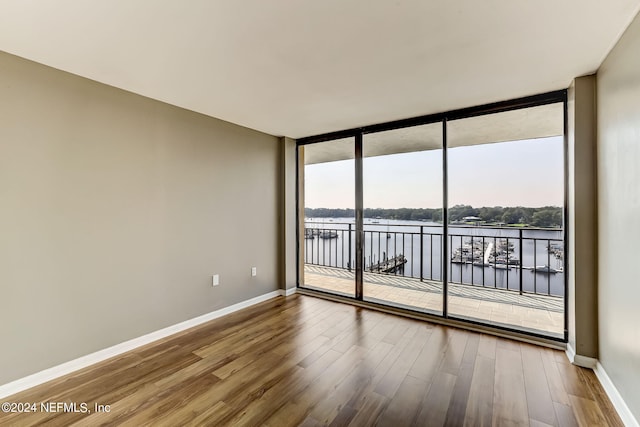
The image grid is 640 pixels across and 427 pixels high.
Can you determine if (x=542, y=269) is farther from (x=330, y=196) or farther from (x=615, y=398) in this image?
(x=330, y=196)

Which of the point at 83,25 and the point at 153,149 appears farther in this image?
the point at 153,149

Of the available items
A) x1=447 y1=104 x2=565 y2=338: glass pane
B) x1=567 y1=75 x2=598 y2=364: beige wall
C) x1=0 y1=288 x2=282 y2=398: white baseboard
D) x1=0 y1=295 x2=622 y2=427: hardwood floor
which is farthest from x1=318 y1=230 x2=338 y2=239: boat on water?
x1=567 y1=75 x2=598 y2=364: beige wall

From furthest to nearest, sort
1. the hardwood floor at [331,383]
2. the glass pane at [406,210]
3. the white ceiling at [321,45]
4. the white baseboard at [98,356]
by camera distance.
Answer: the glass pane at [406,210] < the white baseboard at [98,356] < the hardwood floor at [331,383] < the white ceiling at [321,45]

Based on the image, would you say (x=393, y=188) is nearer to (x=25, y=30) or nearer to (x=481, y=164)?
(x=481, y=164)

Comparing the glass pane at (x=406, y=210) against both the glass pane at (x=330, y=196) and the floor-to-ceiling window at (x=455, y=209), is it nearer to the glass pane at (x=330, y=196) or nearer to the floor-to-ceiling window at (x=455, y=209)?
the floor-to-ceiling window at (x=455, y=209)

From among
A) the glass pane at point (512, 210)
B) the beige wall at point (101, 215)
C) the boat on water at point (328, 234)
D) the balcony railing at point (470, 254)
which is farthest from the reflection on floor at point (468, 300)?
the beige wall at point (101, 215)

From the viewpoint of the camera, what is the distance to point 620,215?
1.84m

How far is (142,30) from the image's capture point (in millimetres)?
1719

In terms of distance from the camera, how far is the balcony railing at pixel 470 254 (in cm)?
382

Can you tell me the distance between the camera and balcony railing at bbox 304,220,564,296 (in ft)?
12.5

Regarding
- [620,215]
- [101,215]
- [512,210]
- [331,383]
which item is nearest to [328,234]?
[512,210]

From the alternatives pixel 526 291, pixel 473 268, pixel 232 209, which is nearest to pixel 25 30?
pixel 232 209

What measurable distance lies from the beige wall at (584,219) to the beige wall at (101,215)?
11.6ft

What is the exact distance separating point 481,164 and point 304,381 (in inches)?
118
